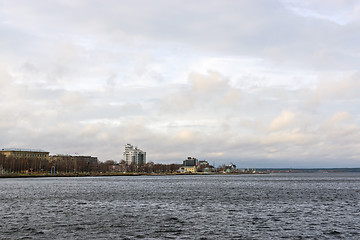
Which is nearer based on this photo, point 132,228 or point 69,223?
point 132,228

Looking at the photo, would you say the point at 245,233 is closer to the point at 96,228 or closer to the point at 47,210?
the point at 96,228

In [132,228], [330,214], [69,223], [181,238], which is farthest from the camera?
[330,214]

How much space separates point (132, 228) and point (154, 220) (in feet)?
20.5

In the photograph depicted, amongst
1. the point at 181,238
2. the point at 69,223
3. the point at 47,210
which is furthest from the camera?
the point at 47,210

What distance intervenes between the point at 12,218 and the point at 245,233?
29.1m

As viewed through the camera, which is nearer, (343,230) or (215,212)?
(343,230)

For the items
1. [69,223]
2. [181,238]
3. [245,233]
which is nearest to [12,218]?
[69,223]

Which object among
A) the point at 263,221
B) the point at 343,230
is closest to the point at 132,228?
the point at 263,221

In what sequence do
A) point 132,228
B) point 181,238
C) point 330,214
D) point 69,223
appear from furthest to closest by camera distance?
point 330,214 < point 69,223 < point 132,228 < point 181,238

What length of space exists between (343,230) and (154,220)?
2108cm

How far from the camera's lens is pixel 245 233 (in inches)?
1537

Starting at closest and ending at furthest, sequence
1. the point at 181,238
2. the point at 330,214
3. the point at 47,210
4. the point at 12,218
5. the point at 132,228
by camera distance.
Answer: the point at 181,238 → the point at 132,228 → the point at 12,218 → the point at 330,214 → the point at 47,210

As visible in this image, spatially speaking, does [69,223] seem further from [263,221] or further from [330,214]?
[330,214]

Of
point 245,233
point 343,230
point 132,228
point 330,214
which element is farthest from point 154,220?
point 330,214
